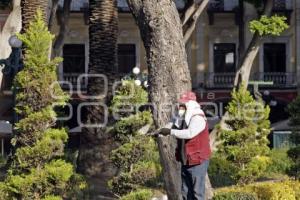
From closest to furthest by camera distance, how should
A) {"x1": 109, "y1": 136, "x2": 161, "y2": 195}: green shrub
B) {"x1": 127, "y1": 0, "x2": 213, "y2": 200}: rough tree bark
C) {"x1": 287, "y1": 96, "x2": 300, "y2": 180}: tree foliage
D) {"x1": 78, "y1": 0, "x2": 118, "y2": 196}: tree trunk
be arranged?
{"x1": 127, "y1": 0, "x2": 213, "y2": 200}: rough tree bark < {"x1": 109, "y1": 136, "x2": 161, "y2": 195}: green shrub < {"x1": 287, "y1": 96, "x2": 300, "y2": 180}: tree foliage < {"x1": 78, "y1": 0, "x2": 118, "y2": 196}: tree trunk

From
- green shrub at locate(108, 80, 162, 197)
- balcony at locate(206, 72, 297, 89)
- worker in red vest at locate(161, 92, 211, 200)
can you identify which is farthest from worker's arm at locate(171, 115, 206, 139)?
balcony at locate(206, 72, 297, 89)

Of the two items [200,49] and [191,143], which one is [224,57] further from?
[191,143]

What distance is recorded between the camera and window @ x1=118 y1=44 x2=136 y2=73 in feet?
105

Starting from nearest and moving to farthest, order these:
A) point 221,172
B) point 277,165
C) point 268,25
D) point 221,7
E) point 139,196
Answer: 1. point 139,196
2. point 221,172
3. point 277,165
4. point 268,25
5. point 221,7

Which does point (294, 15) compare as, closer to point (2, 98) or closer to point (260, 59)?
point (260, 59)

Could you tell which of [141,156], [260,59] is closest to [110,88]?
[141,156]

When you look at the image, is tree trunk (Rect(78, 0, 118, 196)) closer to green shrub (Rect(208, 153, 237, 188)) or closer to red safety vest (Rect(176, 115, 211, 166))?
green shrub (Rect(208, 153, 237, 188))

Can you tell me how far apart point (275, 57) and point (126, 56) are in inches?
286

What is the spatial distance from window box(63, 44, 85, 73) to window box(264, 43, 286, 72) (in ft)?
28.9

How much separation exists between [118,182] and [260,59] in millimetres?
22328

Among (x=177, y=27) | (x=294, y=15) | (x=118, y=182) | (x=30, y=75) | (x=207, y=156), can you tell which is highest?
(x=294, y=15)

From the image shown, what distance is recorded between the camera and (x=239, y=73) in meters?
21.0

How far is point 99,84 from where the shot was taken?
48.7 feet

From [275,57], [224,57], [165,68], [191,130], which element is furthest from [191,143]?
[275,57]
